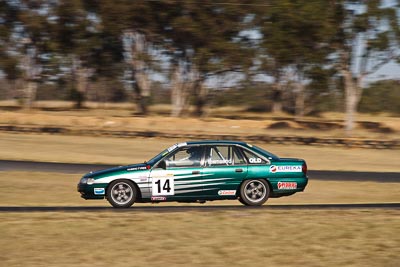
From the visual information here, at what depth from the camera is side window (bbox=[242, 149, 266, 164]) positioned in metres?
13.3

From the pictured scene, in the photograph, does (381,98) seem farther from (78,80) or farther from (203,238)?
(203,238)

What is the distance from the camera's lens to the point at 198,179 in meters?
13.1

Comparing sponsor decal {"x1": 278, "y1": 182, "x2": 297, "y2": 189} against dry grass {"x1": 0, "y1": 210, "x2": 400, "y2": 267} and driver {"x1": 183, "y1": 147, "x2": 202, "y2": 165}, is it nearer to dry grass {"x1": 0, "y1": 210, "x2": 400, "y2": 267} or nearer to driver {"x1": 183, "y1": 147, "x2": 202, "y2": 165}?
dry grass {"x1": 0, "y1": 210, "x2": 400, "y2": 267}

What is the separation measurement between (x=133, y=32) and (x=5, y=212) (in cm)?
4598

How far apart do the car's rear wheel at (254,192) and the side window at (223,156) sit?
46 centimetres

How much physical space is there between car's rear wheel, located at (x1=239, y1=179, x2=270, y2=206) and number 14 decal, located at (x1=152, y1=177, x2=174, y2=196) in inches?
54.1

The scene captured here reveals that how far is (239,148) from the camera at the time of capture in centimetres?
1346

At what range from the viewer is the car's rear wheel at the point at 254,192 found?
13.2 m

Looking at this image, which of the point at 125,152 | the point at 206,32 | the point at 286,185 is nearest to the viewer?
the point at 286,185

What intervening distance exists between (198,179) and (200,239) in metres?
3.10

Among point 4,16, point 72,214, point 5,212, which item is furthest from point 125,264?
point 4,16

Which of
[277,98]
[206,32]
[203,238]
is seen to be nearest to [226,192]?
[203,238]

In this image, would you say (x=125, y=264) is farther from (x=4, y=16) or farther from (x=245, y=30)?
(x=4, y=16)

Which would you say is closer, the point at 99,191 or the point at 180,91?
the point at 99,191
